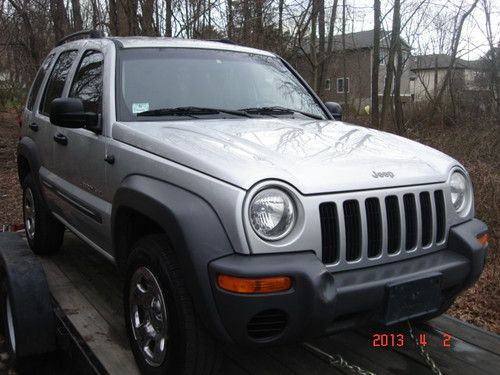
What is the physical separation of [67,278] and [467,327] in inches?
109

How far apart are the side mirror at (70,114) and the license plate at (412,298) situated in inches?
79.4

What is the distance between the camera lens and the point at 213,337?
2.28 metres

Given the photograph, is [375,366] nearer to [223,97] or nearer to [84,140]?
[223,97]

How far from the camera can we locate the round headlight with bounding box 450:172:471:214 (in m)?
2.74

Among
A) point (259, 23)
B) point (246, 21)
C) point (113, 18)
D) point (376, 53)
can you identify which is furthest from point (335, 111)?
point (376, 53)

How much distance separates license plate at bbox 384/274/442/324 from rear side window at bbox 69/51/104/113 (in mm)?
2116

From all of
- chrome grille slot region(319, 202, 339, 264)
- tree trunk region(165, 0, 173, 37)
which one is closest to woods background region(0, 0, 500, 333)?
tree trunk region(165, 0, 173, 37)

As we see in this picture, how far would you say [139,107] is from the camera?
3.20m

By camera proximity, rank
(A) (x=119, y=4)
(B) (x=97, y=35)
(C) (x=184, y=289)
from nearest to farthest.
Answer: (C) (x=184, y=289) < (B) (x=97, y=35) < (A) (x=119, y=4)

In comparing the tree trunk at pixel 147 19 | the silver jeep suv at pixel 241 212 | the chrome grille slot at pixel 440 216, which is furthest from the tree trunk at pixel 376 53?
the chrome grille slot at pixel 440 216

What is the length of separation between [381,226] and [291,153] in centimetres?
53

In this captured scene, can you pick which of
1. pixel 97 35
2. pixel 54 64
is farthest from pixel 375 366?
pixel 54 64

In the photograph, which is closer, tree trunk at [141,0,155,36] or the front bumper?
the front bumper

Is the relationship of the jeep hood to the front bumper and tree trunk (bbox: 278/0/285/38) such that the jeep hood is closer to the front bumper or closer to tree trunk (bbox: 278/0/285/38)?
the front bumper
